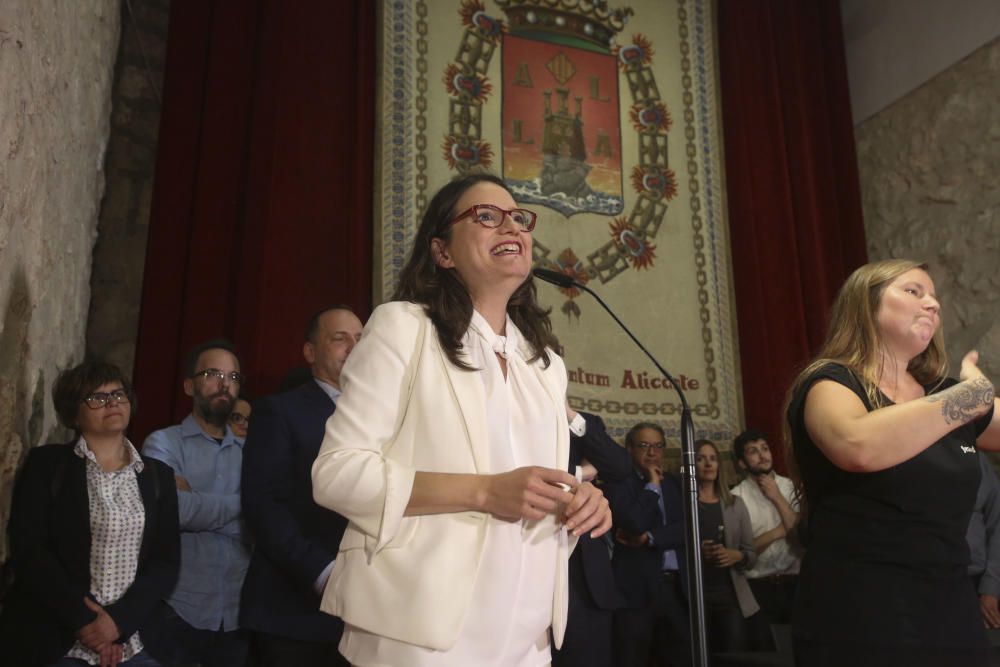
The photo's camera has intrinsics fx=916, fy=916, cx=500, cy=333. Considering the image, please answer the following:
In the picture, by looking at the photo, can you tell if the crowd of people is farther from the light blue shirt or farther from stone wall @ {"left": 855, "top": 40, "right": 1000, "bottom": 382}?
stone wall @ {"left": 855, "top": 40, "right": 1000, "bottom": 382}

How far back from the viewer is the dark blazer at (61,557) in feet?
7.59

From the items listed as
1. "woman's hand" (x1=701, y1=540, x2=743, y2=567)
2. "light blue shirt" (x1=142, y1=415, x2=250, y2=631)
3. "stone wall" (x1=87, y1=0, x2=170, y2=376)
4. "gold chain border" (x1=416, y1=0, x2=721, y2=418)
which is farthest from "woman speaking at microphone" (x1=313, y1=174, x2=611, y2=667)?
"gold chain border" (x1=416, y1=0, x2=721, y2=418)

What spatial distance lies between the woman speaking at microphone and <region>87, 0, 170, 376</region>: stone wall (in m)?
3.48

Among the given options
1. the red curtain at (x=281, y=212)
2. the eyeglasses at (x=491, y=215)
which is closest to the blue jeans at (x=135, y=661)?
the eyeglasses at (x=491, y=215)

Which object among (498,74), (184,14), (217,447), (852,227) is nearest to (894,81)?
(852,227)

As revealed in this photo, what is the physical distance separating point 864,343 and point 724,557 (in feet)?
7.50

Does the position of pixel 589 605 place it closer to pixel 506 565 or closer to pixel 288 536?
pixel 288 536

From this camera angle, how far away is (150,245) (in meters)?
4.45

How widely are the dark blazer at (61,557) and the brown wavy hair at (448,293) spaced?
144 cm

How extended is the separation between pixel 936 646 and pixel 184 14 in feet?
15.0

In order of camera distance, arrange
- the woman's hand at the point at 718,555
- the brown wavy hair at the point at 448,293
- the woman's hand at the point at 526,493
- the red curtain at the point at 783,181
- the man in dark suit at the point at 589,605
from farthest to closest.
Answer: the red curtain at the point at 783,181 < the woman's hand at the point at 718,555 < the man in dark suit at the point at 589,605 < the brown wavy hair at the point at 448,293 < the woman's hand at the point at 526,493

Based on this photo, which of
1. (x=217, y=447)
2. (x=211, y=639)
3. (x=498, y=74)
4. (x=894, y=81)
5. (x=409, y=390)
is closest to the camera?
(x=409, y=390)

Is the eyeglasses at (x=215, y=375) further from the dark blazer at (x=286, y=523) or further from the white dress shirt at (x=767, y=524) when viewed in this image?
the white dress shirt at (x=767, y=524)

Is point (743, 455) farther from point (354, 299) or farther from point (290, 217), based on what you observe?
point (290, 217)
